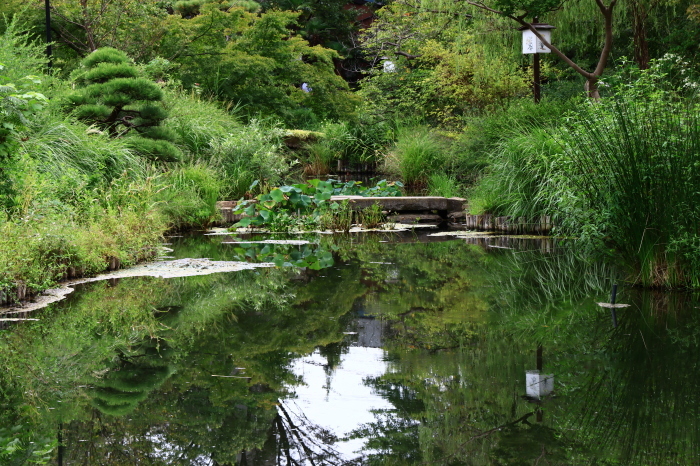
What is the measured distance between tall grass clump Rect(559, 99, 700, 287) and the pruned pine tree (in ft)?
22.3

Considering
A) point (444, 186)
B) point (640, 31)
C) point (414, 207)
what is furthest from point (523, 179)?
point (640, 31)

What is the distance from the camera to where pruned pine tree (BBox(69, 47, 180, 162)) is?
412 inches

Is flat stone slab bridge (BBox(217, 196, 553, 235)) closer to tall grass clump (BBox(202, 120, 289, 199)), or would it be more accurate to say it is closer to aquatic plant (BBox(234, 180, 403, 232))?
aquatic plant (BBox(234, 180, 403, 232))

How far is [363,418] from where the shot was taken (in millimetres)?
2881

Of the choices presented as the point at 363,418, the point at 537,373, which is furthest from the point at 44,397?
the point at 537,373

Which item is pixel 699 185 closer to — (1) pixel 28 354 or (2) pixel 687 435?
(2) pixel 687 435

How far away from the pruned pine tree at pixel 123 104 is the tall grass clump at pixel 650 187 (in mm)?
6790

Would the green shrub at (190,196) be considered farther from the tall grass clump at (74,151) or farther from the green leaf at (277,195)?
the green leaf at (277,195)

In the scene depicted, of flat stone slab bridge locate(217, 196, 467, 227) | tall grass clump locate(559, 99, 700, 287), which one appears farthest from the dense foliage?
flat stone slab bridge locate(217, 196, 467, 227)

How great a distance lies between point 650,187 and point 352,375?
9.48ft

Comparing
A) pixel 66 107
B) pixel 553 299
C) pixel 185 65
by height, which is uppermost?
pixel 185 65

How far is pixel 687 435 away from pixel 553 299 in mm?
2840

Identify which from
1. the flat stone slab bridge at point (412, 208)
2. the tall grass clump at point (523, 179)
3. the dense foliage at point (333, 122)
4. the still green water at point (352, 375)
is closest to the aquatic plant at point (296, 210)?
the dense foliage at point (333, 122)

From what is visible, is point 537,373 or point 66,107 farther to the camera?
point 66,107
